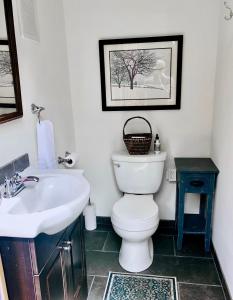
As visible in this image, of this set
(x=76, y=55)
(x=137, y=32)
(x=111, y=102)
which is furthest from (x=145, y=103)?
(x=76, y=55)

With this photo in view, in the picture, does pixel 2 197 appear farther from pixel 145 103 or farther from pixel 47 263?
pixel 145 103

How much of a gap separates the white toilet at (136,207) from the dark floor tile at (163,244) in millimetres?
76

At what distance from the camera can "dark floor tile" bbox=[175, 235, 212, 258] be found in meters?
2.13

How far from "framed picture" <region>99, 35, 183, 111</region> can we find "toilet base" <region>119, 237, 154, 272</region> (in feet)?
3.59

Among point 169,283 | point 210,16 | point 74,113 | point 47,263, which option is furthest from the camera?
point 74,113

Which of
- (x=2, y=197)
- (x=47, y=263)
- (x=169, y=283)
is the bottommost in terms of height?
(x=169, y=283)

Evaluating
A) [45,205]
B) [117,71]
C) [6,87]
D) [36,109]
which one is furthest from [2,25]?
[117,71]

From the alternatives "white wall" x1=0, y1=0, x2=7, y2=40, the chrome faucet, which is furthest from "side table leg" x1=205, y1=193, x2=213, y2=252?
"white wall" x1=0, y1=0, x2=7, y2=40

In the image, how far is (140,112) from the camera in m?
2.25

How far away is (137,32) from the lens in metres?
2.11

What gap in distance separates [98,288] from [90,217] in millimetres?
753

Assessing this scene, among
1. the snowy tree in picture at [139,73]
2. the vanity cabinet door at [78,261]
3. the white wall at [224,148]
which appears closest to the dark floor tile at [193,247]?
the white wall at [224,148]

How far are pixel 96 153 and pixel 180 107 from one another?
2.77 ft

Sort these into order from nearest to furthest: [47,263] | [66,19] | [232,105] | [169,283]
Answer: [47,263] → [232,105] → [169,283] → [66,19]
